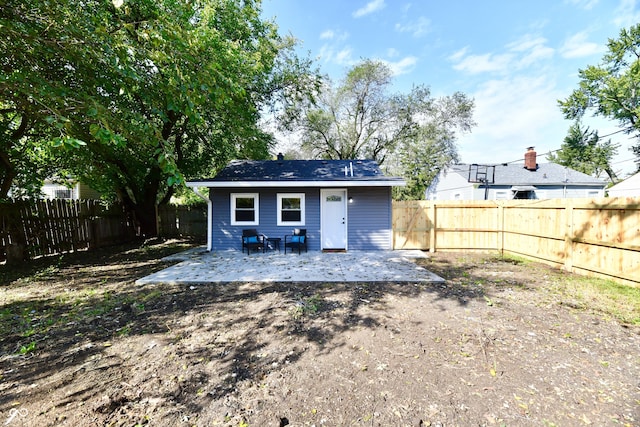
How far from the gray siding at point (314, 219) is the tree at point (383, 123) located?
11356mm

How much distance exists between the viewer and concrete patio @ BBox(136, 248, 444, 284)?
5.67 meters

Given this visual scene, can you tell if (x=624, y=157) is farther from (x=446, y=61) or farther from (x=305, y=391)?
(x=305, y=391)

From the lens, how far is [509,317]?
3.76 metres

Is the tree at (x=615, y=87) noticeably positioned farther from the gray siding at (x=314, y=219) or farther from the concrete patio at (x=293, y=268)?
the concrete patio at (x=293, y=268)

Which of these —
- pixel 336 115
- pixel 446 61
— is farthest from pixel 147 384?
pixel 336 115

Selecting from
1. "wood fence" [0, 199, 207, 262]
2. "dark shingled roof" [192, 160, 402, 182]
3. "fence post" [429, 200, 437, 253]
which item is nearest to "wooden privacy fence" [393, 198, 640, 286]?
"fence post" [429, 200, 437, 253]

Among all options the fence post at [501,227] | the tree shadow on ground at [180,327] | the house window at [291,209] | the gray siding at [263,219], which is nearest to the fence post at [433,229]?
the fence post at [501,227]

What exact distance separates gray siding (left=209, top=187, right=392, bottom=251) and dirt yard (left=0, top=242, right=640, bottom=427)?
4296mm

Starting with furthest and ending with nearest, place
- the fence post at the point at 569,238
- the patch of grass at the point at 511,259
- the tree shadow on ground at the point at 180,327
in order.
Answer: the patch of grass at the point at 511,259 < the fence post at the point at 569,238 < the tree shadow on ground at the point at 180,327

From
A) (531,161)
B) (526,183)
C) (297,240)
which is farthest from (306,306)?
(531,161)

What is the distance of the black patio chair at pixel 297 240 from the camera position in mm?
8680

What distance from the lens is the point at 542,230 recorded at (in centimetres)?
702

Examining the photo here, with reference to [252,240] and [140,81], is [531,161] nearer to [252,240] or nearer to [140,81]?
[252,240]

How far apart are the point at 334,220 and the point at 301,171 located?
7.34 feet
